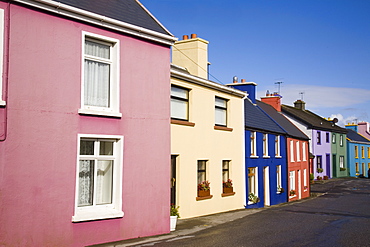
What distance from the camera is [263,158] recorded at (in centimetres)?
2411

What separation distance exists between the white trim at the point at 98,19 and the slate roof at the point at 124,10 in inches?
9.4

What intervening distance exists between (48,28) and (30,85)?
1.46 meters


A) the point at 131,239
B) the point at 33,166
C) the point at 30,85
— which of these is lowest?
the point at 131,239

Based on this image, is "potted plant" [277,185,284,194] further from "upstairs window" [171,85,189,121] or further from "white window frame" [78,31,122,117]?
"white window frame" [78,31,122,117]

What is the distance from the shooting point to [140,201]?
11.5 m

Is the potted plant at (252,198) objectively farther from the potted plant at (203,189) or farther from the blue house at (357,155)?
the blue house at (357,155)

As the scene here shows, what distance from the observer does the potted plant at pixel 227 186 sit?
19078mm

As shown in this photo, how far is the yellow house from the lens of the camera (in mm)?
15852

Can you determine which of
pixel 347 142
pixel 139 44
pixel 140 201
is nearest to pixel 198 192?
pixel 140 201

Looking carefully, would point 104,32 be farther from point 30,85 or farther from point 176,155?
point 176,155

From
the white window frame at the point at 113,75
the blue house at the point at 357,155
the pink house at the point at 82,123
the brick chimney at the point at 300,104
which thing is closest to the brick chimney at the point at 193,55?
the pink house at the point at 82,123

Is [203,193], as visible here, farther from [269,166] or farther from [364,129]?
[364,129]

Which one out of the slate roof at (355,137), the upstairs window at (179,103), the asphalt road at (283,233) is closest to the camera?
the asphalt road at (283,233)

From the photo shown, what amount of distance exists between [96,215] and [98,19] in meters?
4.92
